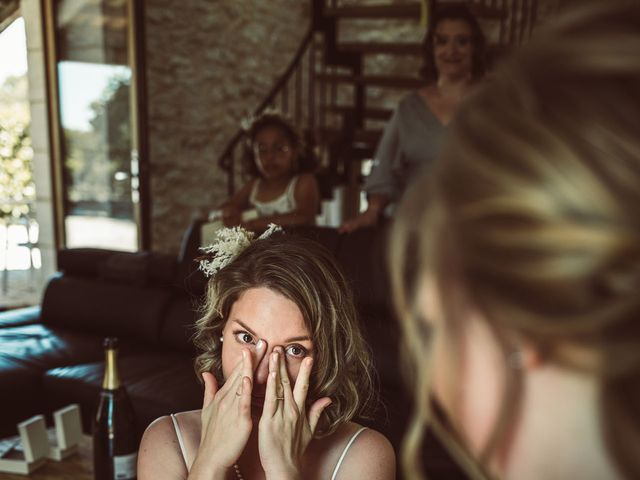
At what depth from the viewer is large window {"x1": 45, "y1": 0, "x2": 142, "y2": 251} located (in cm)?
493

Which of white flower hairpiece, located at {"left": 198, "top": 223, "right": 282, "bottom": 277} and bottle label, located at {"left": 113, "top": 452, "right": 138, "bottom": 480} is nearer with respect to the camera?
white flower hairpiece, located at {"left": 198, "top": 223, "right": 282, "bottom": 277}

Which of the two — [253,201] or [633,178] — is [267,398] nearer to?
[633,178]

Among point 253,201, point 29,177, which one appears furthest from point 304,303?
point 29,177

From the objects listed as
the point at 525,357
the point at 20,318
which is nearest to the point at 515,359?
the point at 525,357

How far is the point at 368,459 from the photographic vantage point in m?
1.24

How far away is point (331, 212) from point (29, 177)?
10.2ft

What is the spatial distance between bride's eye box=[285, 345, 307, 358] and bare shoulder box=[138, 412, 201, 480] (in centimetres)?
29

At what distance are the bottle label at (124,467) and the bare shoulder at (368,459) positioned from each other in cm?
62

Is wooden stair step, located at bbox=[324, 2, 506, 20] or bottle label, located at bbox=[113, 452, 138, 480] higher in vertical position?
wooden stair step, located at bbox=[324, 2, 506, 20]

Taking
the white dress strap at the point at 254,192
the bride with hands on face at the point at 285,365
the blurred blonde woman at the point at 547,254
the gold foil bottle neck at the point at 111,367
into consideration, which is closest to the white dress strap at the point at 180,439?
the bride with hands on face at the point at 285,365

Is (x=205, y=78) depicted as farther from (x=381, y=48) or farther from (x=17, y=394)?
(x=17, y=394)

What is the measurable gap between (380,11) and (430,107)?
6.35 ft

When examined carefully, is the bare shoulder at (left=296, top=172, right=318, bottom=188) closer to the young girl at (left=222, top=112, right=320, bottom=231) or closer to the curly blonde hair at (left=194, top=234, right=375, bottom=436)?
the young girl at (left=222, top=112, right=320, bottom=231)

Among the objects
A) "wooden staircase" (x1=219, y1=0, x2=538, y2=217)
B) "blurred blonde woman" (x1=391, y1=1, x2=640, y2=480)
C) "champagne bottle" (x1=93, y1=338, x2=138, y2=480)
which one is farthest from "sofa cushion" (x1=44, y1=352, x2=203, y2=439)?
"wooden staircase" (x1=219, y1=0, x2=538, y2=217)
